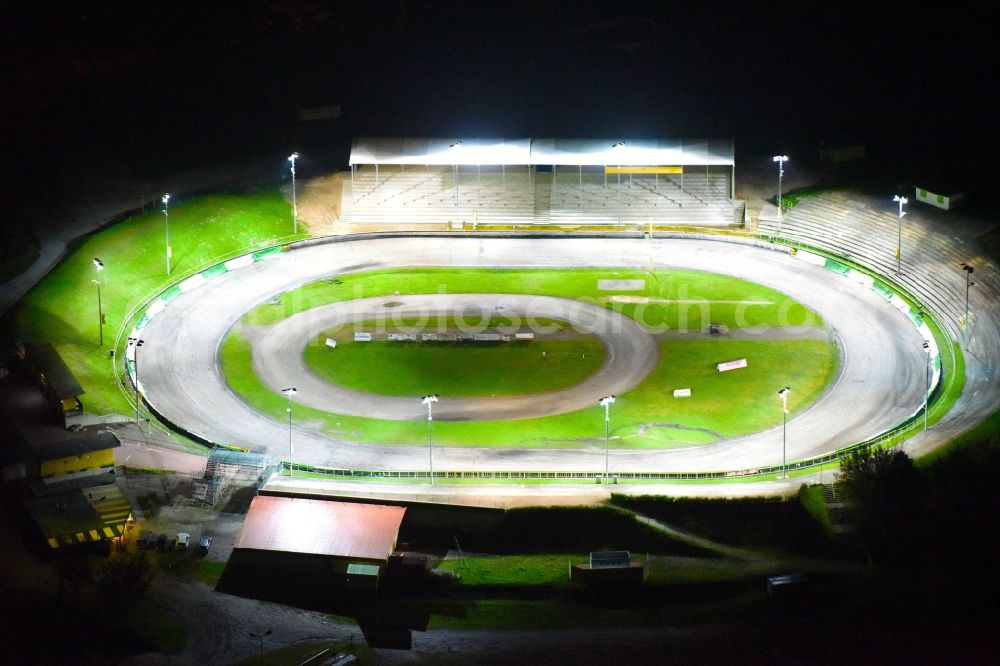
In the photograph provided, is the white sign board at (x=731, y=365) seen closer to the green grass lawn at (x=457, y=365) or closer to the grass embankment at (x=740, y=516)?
the green grass lawn at (x=457, y=365)

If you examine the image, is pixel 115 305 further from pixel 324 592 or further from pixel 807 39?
pixel 807 39

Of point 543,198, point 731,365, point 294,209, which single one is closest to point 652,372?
point 731,365

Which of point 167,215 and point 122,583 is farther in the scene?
point 167,215

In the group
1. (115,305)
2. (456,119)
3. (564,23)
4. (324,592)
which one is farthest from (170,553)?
(564,23)

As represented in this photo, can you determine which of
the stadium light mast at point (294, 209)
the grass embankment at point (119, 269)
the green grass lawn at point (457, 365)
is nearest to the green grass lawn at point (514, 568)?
the green grass lawn at point (457, 365)

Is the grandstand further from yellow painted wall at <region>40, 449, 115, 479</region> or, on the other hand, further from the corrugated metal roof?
the corrugated metal roof

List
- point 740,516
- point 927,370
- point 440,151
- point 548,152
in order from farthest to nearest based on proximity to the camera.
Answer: point 440,151 < point 548,152 < point 927,370 < point 740,516

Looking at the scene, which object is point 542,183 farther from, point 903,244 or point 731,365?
point 731,365
